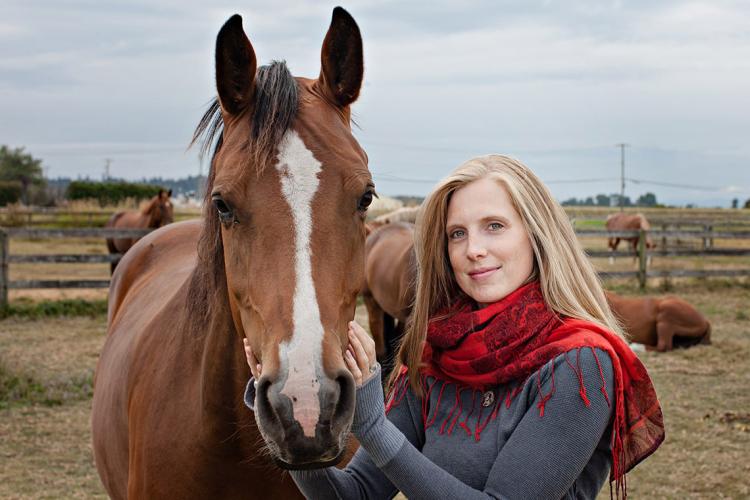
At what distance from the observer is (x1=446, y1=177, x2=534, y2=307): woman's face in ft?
6.30

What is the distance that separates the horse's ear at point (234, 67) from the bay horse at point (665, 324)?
7.24m

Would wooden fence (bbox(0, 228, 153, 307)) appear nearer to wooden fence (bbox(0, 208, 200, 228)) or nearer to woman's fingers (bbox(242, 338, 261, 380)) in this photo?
woman's fingers (bbox(242, 338, 261, 380))

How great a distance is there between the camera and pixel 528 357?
70.3 inches

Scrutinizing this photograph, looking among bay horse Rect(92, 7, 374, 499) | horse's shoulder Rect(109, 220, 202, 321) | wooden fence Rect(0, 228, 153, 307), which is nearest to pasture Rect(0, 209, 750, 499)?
wooden fence Rect(0, 228, 153, 307)

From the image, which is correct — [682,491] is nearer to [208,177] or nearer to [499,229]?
[499,229]

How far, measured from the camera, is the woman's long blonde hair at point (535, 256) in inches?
74.6

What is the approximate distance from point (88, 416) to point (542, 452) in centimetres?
542

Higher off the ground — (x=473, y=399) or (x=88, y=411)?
(x=473, y=399)

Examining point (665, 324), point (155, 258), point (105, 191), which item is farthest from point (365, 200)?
point (105, 191)

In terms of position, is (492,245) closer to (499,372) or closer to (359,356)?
(499,372)

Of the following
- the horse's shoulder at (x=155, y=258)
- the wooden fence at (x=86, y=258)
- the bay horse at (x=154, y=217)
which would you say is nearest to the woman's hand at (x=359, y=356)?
the horse's shoulder at (x=155, y=258)

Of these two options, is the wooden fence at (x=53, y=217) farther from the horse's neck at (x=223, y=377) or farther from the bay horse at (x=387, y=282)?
the horse's neck at (x=223, y=377)

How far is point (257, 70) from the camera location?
6.83 feet

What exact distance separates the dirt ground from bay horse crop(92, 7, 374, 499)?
2804mm
